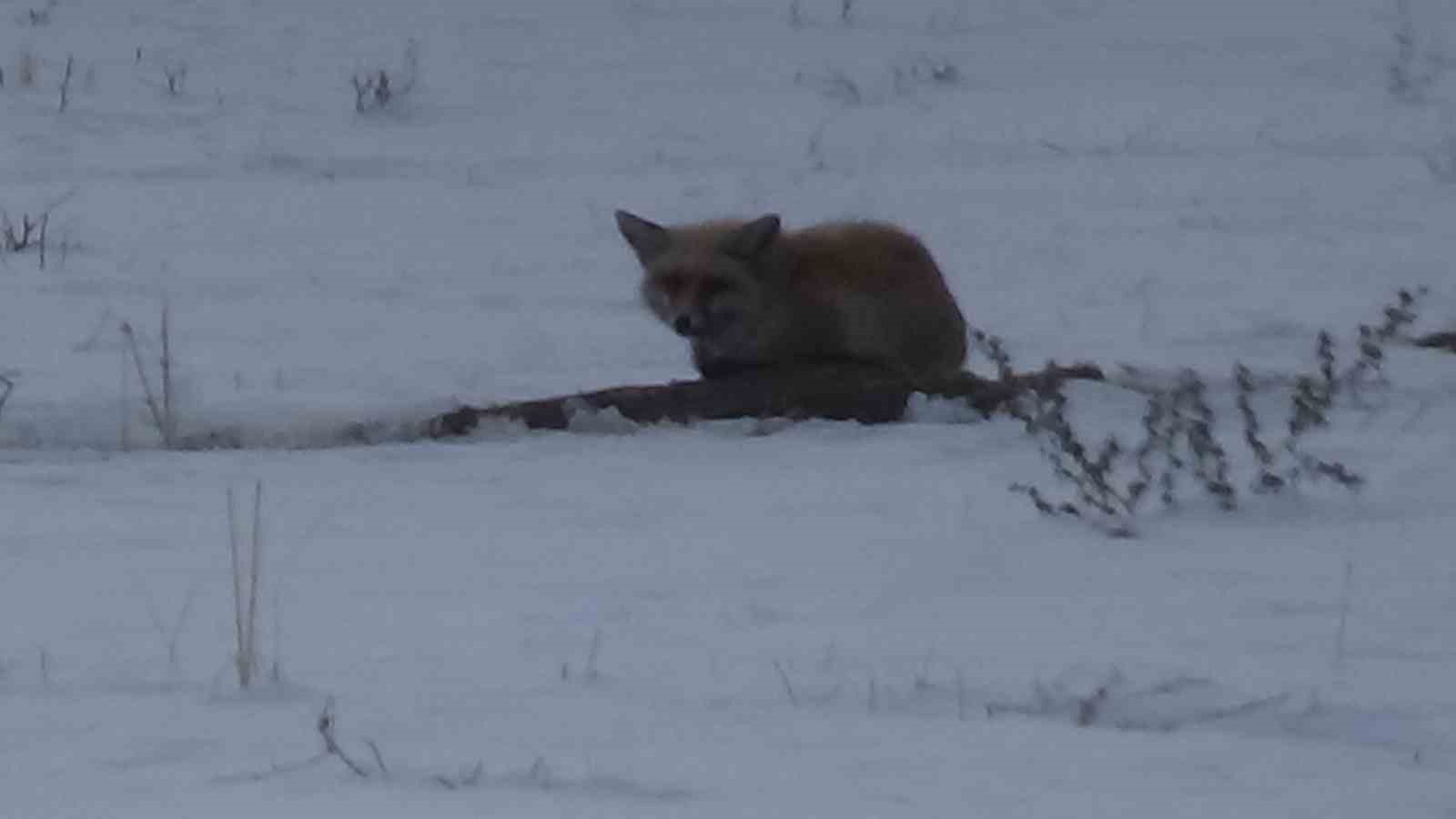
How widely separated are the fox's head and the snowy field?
1.65 feet

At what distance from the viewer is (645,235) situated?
29.2ft

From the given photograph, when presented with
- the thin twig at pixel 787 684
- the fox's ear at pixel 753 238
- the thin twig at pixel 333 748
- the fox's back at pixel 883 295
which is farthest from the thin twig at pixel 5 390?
the thin twig at pixel 333 748

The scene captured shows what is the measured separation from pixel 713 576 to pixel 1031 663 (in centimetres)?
96

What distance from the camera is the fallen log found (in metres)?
7.70

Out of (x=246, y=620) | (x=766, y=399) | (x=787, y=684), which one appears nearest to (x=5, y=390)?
(x=766, y=399)

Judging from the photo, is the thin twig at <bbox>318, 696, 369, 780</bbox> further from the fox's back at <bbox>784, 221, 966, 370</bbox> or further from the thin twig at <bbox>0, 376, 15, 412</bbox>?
the fox's back at <bbox>784, 221, 966, 370</bbox>

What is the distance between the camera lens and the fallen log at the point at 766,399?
7.70 meters

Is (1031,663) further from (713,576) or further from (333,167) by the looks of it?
(333,167)

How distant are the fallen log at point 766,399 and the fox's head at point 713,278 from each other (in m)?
Answer: 0.29

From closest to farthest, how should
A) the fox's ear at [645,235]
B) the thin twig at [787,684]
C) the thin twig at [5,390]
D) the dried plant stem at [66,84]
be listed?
1. the thin twig at [787,684]
2. the thin twig at [5,390]
3. the fox's ear at [645,235]
4. the dried plant stem at [66,84]

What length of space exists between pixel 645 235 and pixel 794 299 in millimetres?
580

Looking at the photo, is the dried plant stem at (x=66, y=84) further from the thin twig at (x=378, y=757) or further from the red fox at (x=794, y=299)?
the thin twig at (x=378, y=757)

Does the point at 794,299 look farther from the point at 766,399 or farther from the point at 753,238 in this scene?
the point at 766,399

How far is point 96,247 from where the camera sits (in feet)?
35.2
